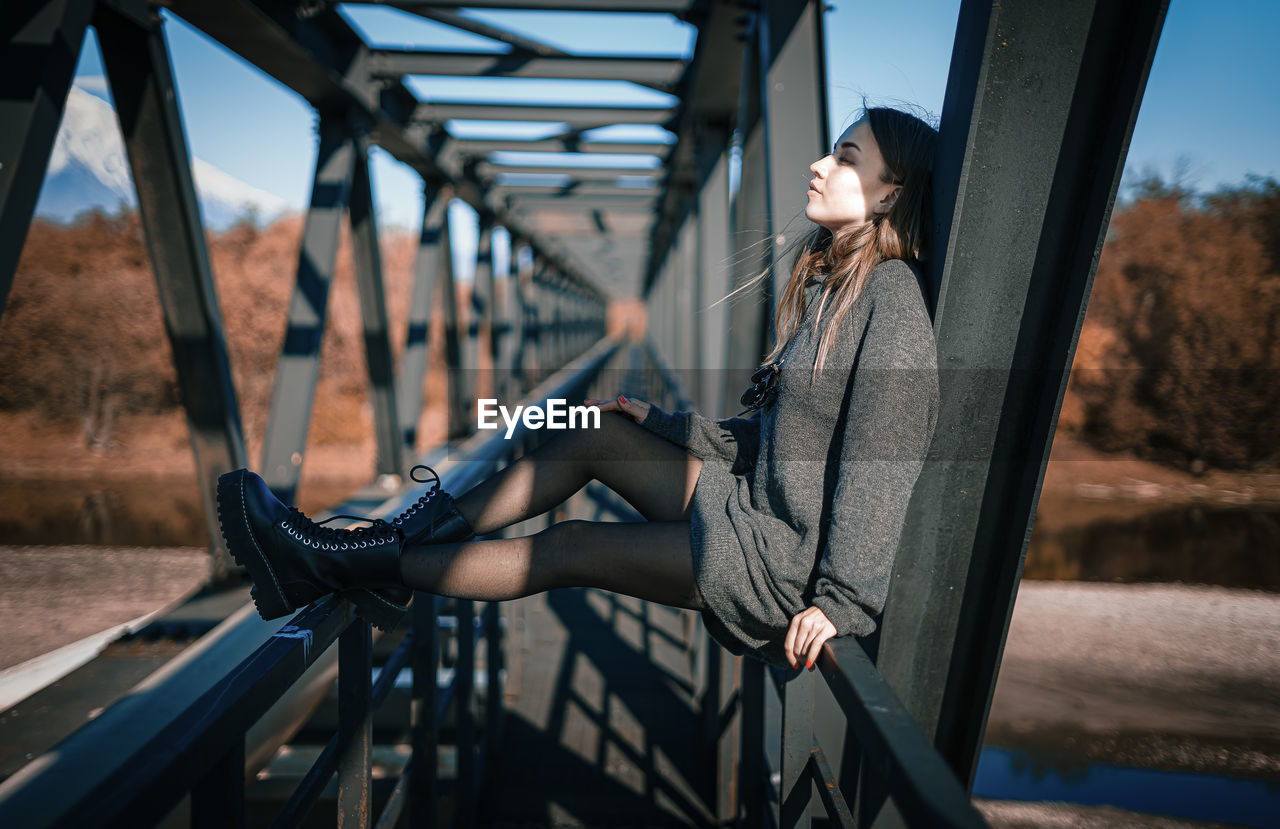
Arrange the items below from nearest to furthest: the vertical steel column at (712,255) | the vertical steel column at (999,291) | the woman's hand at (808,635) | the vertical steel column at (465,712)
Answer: the woman's hand at (808,635) < the vertical steel column at (999,291) < the vertical steel column at (465,712) < the vertical steel column at (712,255)

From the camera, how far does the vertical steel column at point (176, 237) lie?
8.09 ft

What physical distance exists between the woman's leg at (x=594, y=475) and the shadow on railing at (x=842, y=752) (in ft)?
1.58

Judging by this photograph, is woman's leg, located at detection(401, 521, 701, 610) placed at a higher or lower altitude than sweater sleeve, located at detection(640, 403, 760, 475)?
lower

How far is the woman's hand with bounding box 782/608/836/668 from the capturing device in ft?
3.96

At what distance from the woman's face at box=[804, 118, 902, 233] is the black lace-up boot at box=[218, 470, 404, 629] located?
113 centimetres

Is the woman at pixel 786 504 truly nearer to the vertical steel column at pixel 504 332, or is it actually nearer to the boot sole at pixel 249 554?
the boot sole at pixel 249 554

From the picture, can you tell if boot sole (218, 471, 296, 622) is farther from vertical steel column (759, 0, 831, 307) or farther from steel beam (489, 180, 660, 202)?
steel beam (489, 180, 660, 202)

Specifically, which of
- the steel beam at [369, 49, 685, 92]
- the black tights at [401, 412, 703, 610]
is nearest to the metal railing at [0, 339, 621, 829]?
the black tights at [401, 412, 703, 610]

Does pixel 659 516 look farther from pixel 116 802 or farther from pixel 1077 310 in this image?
pixel 116 802

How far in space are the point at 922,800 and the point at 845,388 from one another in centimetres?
81

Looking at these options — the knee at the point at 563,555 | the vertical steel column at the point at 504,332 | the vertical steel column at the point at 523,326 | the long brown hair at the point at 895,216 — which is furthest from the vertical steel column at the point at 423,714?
the vertical steel column at the point at 523,326

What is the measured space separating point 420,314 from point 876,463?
509 cm

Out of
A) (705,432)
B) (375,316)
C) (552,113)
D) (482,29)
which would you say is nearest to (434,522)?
(705,432)

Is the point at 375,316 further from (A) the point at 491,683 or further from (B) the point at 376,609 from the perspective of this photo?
(B) the point at 376,609
